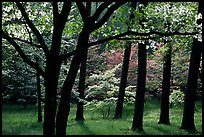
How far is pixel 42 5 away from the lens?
8.50 meters

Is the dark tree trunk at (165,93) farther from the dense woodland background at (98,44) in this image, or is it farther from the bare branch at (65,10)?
the bare branch at (65,10)

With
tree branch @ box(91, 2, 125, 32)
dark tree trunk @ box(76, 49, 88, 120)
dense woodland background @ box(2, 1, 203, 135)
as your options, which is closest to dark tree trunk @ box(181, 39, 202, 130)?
dense woodland background @ box(2, 1, 203, 135)

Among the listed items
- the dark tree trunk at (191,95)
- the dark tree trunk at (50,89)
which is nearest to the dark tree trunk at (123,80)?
the dark tree trunk at (191,95)

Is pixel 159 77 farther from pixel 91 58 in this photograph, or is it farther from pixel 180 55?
Result: pixel 91 58

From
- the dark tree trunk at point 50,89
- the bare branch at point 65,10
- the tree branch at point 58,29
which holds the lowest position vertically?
the dark tree trunk at point 50,89

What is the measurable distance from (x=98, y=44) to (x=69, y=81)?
10.7 m

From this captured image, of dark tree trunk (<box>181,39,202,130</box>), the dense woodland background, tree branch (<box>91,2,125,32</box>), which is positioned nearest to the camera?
tree branch (<box>91,2,125,32</box>)

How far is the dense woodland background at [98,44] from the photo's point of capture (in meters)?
6.50

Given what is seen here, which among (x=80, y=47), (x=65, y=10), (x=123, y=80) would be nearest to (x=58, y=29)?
(x=65, y=10)

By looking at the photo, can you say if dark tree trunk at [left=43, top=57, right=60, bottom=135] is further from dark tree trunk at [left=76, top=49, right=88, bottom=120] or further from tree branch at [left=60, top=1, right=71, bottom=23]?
dark tree trunk at [left=76, top=49, right=88, bottom=120]

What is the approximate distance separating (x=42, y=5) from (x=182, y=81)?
2538cm

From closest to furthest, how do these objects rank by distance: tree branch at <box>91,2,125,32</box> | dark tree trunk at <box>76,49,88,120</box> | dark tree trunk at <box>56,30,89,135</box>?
tree branch at <box>91,2,125,32</box> → dark tree trunk at <box>56,30,89,135</box> → dark tree trunk at <box>76,49,88,120</box>

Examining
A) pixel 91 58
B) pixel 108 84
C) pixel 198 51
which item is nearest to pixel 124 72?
pixel 108 84

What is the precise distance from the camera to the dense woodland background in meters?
6.50
